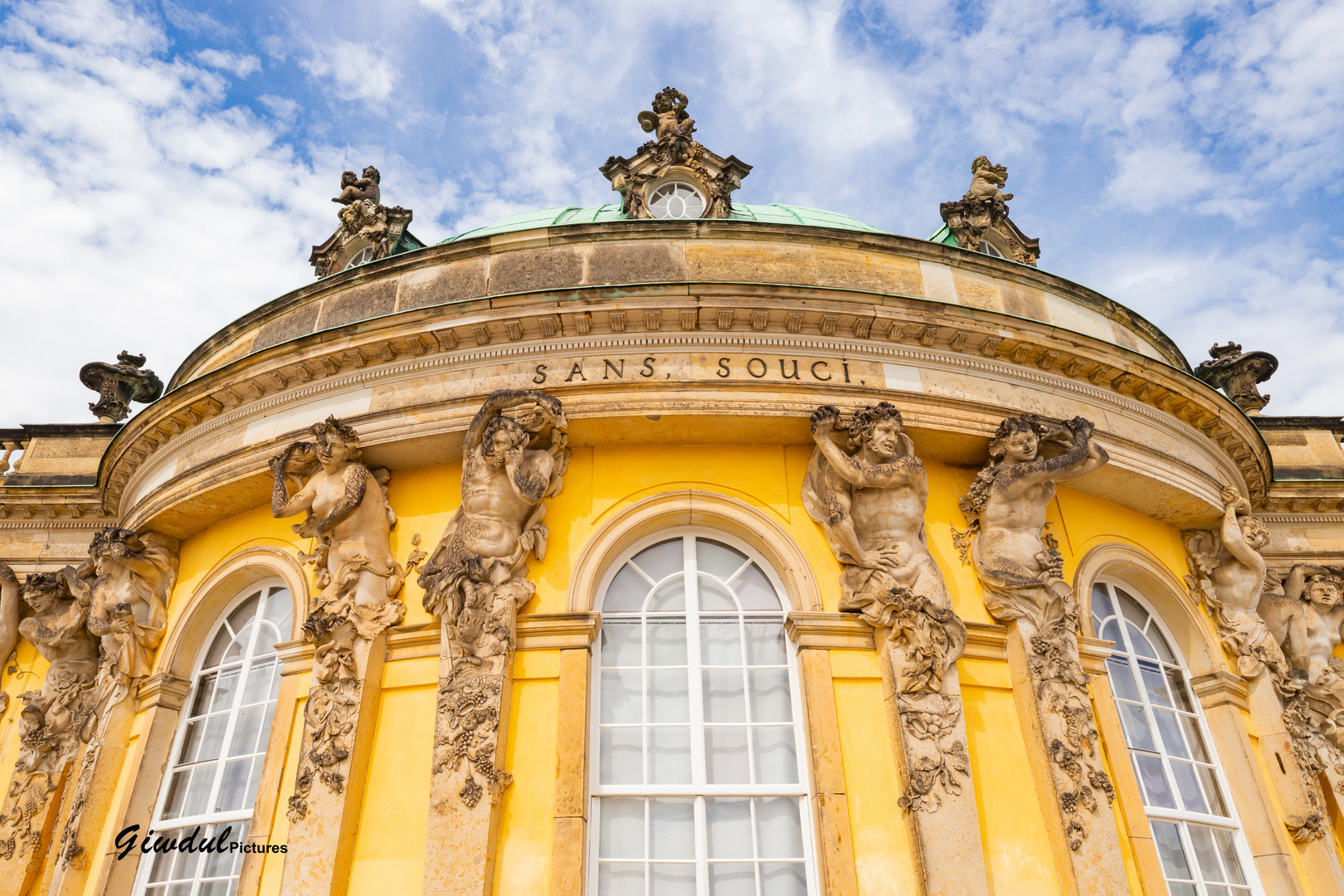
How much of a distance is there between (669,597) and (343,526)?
3248 millimetres

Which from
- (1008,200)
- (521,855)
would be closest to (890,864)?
(521,855)

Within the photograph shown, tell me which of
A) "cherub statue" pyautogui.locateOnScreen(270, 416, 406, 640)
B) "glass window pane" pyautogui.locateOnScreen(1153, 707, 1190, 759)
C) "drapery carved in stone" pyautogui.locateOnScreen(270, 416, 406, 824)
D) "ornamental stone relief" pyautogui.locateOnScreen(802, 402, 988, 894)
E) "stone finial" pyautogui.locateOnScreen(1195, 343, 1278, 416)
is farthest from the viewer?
"stone finial" pyautogui.locateOnScreen(1195, 343, 1278, 416)

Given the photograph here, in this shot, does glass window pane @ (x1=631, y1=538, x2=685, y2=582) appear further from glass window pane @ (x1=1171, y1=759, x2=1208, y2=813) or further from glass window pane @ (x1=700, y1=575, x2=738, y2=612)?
glass window pane @ (x1=1171, y1=759, x2=1208, y2=813)

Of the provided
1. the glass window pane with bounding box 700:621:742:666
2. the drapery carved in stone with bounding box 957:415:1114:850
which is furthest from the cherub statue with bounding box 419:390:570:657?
the drapery carved in stone with bounding box 957:415:1114:850

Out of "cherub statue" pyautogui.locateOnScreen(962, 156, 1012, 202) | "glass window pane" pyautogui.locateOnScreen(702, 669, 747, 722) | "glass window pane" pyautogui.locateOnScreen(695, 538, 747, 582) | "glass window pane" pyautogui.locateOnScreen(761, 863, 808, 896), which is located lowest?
"glass window pane" pyautogui.locateOnScreen(761, 863, 808, 896)

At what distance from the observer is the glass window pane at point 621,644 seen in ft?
26.4

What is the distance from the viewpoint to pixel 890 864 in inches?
276

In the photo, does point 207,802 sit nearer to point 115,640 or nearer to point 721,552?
point 115,640

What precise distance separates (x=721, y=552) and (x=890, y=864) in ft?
10.1

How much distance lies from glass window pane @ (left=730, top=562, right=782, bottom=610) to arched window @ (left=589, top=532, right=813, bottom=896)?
0.01 metres

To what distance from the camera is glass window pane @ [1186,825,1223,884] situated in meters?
8.33

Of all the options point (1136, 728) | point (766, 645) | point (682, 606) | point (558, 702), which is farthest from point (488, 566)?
point (1136, 728)

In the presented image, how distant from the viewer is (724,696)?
7883 mm

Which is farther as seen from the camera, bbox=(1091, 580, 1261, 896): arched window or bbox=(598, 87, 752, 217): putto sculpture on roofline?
bbox=(598, 87, 752, 217): putto sculpture on roofline
